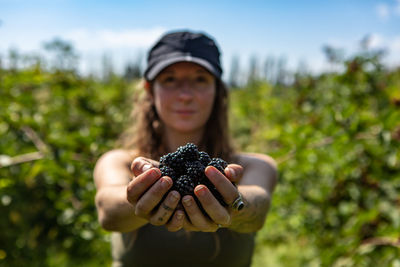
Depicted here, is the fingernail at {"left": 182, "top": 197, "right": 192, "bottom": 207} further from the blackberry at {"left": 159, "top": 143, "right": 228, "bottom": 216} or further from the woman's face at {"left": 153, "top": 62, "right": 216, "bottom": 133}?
the woman's face at {"left": 153, "top": 62, "right": 216, "bottom": 133}

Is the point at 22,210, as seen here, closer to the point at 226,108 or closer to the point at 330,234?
the point at 226,108

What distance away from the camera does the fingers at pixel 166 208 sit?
2.37 feet

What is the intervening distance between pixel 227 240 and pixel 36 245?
2275 mm

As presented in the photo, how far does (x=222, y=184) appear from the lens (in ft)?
2.45

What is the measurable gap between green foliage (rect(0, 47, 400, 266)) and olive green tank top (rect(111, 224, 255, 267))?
3.02 feet

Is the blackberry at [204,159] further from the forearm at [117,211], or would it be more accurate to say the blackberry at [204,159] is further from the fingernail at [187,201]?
the forearm at [117,211]

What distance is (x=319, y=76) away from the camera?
16.3 ft

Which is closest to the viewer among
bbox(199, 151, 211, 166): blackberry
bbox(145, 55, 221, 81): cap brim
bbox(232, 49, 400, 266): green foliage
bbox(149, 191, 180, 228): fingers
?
bbox(149, 191, 180, 228): fingers

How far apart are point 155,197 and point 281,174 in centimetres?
372

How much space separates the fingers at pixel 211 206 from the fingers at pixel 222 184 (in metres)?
0.02

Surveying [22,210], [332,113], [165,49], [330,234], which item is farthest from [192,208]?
[330,234]

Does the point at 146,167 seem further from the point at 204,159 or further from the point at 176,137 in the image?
the point at 176,137

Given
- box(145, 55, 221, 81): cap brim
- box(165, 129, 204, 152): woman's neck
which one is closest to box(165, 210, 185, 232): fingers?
box(165, 129, 204, 152): woman's neck

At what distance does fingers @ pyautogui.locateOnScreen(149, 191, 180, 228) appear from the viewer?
72cm
